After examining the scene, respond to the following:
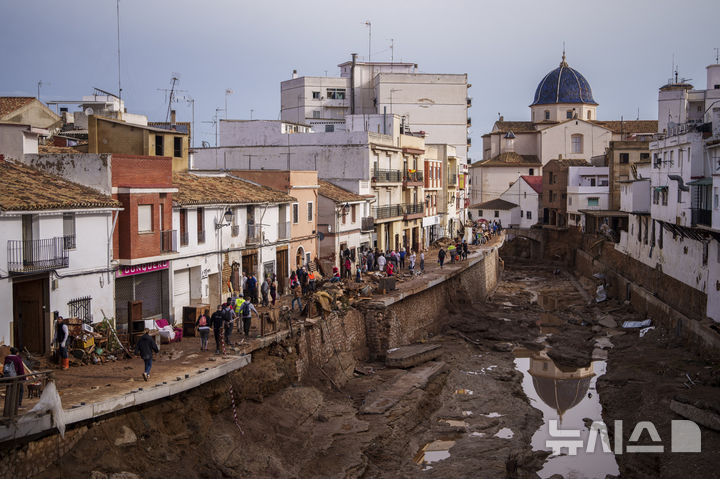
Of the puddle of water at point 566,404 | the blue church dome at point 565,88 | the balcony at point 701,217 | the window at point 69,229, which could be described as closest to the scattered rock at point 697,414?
the puddle of water at point 566,404

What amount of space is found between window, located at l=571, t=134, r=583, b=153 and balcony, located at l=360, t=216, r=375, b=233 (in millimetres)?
53420

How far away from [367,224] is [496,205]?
140 feet

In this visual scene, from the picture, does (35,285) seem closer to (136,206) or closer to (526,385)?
(136,206)

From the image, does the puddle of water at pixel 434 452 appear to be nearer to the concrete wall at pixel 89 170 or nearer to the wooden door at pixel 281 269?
the wooden door at pixel 281 269

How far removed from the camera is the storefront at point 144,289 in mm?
24797

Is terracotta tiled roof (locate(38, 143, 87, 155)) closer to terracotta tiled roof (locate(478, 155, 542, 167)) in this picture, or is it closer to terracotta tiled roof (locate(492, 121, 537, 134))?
terracotta tiled roof (locate(478, 155, 542, 167))

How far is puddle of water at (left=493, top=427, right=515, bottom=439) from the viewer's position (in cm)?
2619

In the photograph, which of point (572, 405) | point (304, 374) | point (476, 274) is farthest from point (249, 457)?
point (476, 274)

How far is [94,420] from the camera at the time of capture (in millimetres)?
17469

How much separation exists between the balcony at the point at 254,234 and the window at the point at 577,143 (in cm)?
6850

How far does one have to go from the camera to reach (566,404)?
30891mm

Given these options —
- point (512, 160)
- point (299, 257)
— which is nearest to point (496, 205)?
point (512, 160)
